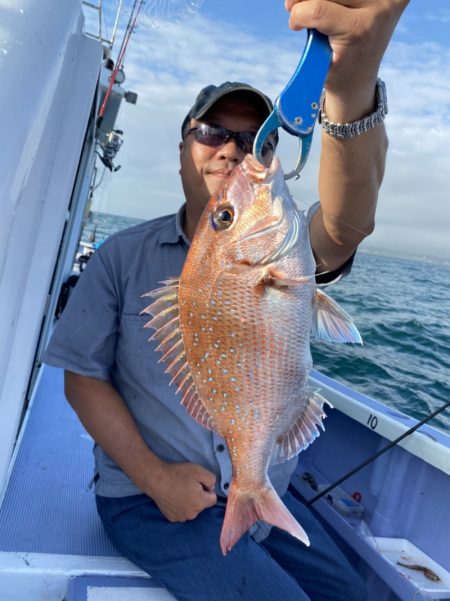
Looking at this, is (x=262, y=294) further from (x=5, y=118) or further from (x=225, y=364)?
(x=5, y=118)

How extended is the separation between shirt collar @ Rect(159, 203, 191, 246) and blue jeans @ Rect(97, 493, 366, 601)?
108 centimetres

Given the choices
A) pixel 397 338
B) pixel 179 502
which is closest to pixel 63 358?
pixel 179 502

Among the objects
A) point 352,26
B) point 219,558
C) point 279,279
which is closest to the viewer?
point 352,26

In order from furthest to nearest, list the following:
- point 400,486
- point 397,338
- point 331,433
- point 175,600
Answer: point 397,338
point 331,433
point 400,486
point 175,600

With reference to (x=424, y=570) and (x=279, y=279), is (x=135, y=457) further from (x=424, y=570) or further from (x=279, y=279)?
(x=424, y=570)

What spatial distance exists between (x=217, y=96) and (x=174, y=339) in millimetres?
1053

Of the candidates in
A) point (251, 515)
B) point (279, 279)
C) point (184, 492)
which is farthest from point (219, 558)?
point (279, 279)

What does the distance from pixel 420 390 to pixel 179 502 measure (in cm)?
632

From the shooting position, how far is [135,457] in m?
2.04

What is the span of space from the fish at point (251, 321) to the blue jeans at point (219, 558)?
15.2 inches

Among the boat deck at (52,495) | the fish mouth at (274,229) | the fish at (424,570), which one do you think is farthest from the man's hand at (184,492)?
the fish at (424,570)

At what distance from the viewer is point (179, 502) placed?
1936mm

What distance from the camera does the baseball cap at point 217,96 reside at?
208cm

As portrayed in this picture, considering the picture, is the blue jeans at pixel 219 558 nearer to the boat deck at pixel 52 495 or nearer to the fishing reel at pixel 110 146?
the boat deck at pixel 52 495
